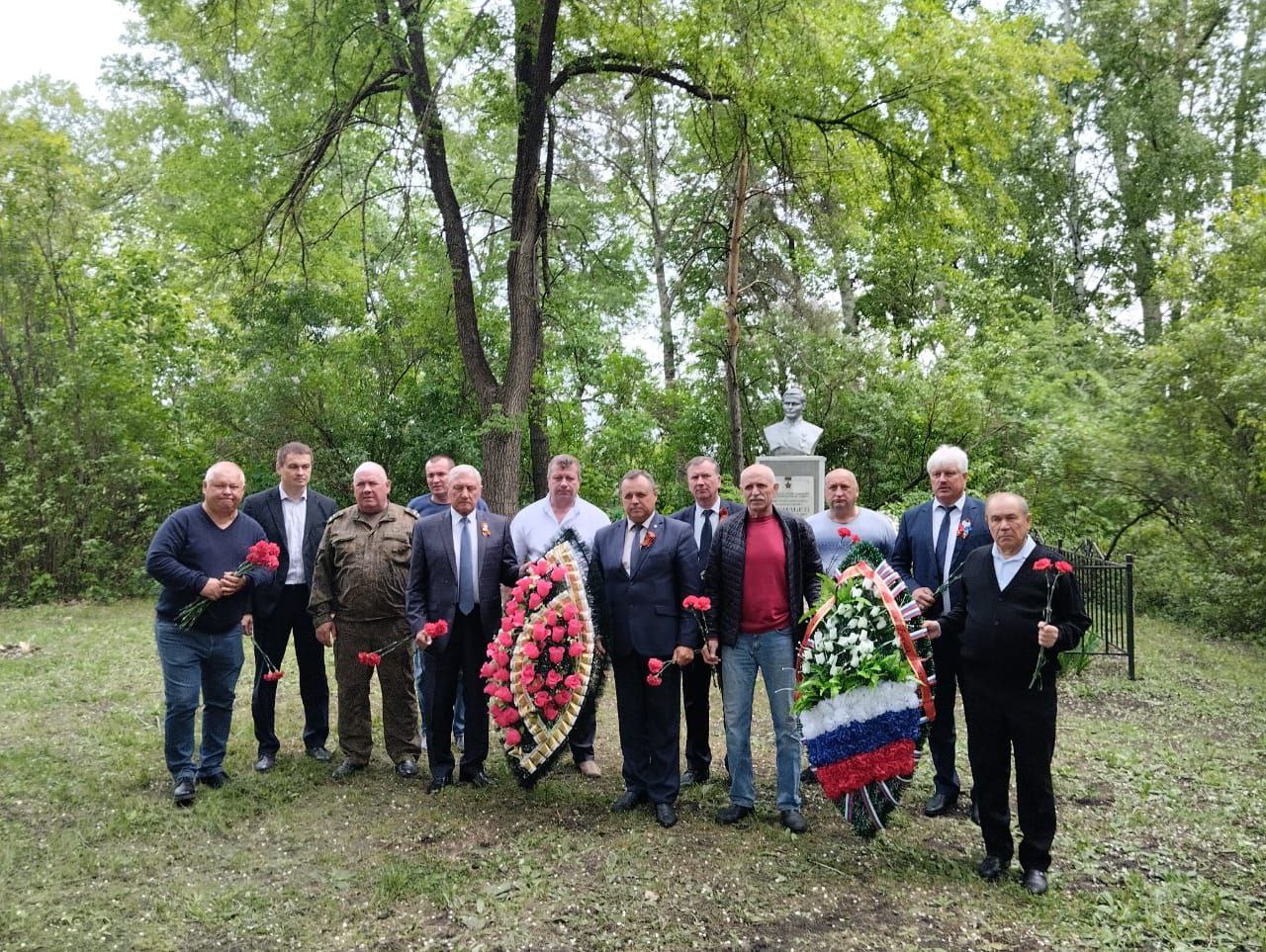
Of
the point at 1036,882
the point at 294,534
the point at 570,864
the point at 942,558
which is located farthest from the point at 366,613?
the point at 1036,882

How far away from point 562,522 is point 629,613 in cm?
101

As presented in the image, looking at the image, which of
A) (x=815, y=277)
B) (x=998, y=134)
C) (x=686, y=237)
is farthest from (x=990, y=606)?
(x=686, y=237)

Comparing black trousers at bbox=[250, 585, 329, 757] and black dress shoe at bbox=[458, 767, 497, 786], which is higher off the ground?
black trousers at bbox=[250, 585, 329, 757]

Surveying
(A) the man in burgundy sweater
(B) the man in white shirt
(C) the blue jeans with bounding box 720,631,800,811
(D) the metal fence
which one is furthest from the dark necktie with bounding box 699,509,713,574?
(D) the metal fence

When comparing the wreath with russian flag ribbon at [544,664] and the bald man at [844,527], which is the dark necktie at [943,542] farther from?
the wreath with russian flag ribbon at [544,664]

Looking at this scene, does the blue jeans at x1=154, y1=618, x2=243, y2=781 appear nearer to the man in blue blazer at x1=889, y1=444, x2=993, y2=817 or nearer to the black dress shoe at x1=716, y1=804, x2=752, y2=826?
the black dress shoe at x1=716, y1=804, x2=752, y2=826

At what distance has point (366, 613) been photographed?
5508 mm

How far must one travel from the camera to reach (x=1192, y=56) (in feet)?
68.1

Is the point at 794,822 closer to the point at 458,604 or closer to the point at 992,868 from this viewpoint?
the point at 992,868

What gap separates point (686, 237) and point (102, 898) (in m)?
16.8

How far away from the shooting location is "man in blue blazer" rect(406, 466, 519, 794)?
534 cm

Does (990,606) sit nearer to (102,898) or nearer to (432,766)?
(432,766)

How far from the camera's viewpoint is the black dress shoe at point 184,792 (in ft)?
16.6

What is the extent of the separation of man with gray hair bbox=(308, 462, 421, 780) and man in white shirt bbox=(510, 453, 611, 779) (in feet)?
2.33
